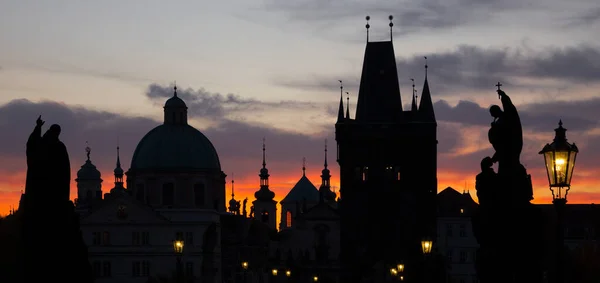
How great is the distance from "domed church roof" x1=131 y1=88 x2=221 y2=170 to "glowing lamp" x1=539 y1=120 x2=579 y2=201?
424 ft

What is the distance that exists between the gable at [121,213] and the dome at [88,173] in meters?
46.1

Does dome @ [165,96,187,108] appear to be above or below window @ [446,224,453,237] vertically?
above

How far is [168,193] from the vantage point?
15562 cm

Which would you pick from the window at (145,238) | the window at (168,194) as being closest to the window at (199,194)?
the window at (168,194)

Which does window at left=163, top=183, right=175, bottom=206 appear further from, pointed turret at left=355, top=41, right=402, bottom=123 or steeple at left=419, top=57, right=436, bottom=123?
steeple at left=419, top=57, right=436, bottom=123

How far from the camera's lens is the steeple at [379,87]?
509 ft

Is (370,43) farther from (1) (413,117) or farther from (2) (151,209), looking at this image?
(2) (151,209)

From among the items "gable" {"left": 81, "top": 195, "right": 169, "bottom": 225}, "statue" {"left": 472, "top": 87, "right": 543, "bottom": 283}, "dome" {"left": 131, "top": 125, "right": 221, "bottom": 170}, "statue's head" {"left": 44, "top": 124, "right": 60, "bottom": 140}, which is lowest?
"statue" {"left": 472, "top": 87, "right": 543, "bottom": 283}

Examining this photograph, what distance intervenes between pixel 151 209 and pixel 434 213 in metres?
26.1

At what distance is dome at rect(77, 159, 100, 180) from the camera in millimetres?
195125

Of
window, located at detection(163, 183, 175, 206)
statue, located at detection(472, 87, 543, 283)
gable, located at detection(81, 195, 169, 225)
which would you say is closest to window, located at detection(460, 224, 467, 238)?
window, located at detection(163, 183, 175, 206)

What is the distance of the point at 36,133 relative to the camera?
28281mm

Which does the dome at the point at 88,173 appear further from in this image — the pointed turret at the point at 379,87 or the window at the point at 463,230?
the window at the point at 463,230

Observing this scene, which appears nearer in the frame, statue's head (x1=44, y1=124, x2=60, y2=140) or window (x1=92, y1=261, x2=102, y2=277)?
statue's head (x1=44, y1=124, x2=60, y2=140)
